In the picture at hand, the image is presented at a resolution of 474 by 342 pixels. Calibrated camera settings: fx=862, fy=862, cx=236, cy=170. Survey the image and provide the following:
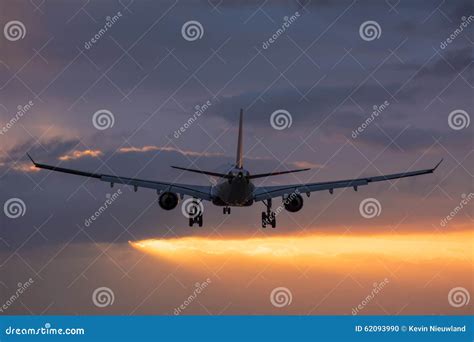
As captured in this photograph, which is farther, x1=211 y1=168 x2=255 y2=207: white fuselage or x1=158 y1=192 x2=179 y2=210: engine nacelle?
x1=158 y1=192 x2=179 y2=210: engine nacelle

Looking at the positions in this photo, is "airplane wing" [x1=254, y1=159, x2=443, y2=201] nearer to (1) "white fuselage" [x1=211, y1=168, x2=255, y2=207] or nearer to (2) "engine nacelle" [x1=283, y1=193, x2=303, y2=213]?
(2) "engine nacelle" [x1=283, y1=193, x2=303, y2=213]

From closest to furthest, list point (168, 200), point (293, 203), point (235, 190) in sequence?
1. point (235, 190)
2. point (168, 200)
3. point (293, 203)

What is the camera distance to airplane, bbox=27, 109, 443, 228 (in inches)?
3410

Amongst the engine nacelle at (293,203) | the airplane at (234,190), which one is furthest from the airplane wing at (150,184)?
the engine nacelle at (293,203)

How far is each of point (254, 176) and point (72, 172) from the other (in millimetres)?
18204

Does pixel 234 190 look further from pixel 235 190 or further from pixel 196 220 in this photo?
pixel 196 220

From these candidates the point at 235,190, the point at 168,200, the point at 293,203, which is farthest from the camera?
the point at 293,203

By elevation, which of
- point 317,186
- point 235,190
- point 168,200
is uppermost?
point 317,186

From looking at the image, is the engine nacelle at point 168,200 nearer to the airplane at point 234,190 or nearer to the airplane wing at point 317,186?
the airplane at point 234,190

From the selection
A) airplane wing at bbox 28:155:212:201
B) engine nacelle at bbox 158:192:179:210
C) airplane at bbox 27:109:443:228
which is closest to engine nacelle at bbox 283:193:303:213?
airplane at bbox 27:109:443:228

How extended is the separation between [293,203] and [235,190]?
9567mm

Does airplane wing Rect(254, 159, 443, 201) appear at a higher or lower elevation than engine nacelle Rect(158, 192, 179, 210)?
higher

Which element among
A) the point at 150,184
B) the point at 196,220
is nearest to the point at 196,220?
the point at 196,220

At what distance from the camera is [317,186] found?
310 ft
